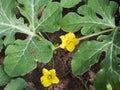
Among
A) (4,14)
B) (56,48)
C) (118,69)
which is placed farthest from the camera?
Result: (56,48)

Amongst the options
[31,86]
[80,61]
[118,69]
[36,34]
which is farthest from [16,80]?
[118,69]

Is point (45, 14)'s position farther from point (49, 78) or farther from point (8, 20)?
point (49, 78)

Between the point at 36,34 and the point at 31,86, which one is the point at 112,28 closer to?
the point at 36,34

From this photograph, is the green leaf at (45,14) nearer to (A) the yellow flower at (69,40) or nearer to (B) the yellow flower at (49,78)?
(A) the yellow flower at (69,40)

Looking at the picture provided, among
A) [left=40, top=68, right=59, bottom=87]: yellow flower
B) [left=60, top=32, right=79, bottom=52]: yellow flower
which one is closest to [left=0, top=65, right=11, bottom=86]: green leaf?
[left=40, top=68, right=59, bottom=87]: yellow flower

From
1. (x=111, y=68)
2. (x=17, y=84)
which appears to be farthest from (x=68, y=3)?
(x=17, y=84)

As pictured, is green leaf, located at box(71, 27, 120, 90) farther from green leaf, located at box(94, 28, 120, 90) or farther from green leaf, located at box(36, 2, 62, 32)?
green leaf, located at box(36, 2, 62, 32)
